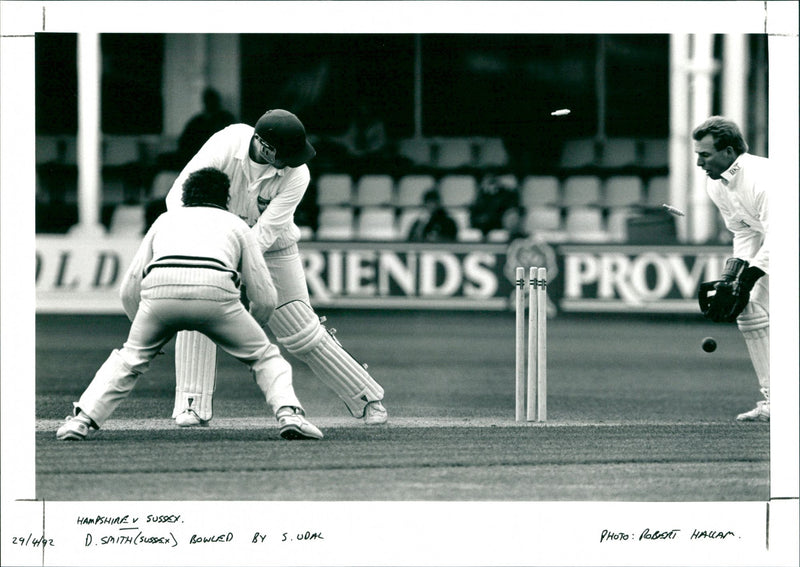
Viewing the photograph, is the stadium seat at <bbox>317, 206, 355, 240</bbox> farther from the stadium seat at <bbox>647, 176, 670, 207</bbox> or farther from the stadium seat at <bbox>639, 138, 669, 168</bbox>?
the stadium seat at <bbox>639, 138, 669, 168</bbox>

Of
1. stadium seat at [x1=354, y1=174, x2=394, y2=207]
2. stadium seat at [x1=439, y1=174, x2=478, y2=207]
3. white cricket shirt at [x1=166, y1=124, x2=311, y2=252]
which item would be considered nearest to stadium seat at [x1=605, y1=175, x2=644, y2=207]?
stadium seat at [x1=439, y1=174, x2=478, y2=207]

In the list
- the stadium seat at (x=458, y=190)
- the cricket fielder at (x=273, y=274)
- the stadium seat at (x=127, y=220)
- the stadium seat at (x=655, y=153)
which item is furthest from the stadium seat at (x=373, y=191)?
the cricket fielder at (x=273, y=274)

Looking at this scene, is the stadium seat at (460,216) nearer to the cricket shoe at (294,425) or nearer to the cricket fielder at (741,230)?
the cricket fielder at (741,230)

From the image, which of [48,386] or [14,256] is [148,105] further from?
[14,256]

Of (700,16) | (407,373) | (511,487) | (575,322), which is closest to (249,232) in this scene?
(511,487)

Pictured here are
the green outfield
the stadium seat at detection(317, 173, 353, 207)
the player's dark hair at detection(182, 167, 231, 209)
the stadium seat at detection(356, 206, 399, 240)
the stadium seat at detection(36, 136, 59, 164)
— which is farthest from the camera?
the stadium seat at detection(36, 136, 59, 164)

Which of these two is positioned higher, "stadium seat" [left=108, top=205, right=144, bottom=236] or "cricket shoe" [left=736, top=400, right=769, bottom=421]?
"stadium seat" [left=108, top=205, right=144, bottom=236]
